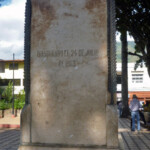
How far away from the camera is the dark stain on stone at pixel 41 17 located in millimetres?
5895

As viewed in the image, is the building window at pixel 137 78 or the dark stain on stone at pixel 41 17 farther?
the building window at pixel 137 78

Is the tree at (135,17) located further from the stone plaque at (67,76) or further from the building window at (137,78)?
the building window at (137,78)

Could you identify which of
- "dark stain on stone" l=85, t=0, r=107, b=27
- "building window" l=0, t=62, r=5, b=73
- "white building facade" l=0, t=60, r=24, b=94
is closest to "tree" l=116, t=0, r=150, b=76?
"dark stain on stone" l=85, t=0, r=107, b=27

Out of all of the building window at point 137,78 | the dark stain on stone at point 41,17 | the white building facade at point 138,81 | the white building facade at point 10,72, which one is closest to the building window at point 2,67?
the white building facade at point 10,72

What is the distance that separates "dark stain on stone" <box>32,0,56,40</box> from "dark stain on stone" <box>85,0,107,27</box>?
0.77 meters

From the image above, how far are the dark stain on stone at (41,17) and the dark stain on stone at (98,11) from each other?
2.53 feet

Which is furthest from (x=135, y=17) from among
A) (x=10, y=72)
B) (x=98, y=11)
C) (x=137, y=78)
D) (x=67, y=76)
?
(x=10, y=72)

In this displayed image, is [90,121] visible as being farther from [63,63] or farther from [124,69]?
[124,69]

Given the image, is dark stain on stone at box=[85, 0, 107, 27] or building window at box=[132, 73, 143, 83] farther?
building window at box=[132, 73, 143, 83]

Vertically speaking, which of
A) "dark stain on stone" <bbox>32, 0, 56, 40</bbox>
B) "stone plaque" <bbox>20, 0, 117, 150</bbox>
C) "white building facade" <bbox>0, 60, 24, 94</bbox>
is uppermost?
"white building facade" <bbox>0, 60, 24, 94</bbox>

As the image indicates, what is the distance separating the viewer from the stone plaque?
5602mm

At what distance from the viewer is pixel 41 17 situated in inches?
234

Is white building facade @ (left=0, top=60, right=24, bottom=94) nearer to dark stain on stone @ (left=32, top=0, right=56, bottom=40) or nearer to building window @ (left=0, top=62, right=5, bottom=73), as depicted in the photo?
building window @ (left=0, top=62, right=5, bottom=73)

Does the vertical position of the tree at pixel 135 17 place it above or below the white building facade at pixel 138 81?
above
